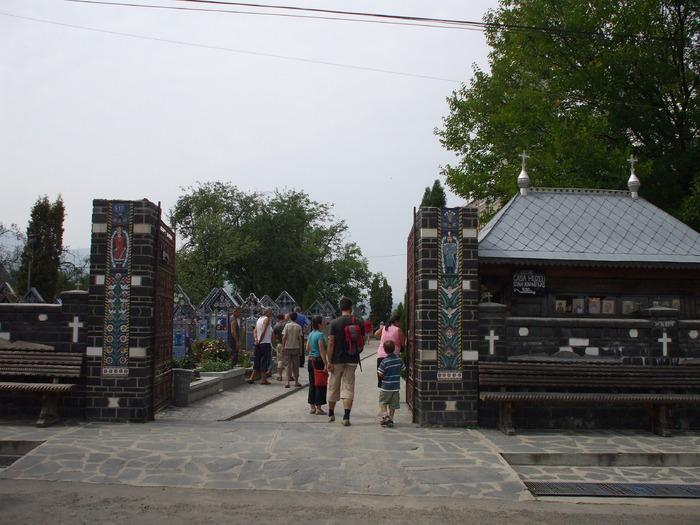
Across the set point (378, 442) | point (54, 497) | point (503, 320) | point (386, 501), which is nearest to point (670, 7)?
point (503, 320)

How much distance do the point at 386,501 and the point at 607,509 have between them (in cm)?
229

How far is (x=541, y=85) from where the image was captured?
22500 millimetres

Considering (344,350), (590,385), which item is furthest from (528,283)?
(344,350)

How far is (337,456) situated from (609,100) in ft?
57.4

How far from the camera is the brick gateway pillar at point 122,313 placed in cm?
962

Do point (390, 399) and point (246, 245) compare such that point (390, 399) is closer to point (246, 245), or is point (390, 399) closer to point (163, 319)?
point (163, 319)

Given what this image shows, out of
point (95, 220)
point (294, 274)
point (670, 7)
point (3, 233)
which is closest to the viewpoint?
point (95, 220)

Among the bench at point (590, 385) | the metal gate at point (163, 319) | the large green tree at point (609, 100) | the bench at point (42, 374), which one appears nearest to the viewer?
the bench at point (42, 374)

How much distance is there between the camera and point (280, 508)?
20.1ft

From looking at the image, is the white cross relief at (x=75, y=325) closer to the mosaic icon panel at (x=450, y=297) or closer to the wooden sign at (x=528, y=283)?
the mosaic icon panel at (x=450, y=297)

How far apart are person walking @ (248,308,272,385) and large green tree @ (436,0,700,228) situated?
10.7 m

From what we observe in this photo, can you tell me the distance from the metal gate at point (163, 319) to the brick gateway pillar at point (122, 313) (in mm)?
197

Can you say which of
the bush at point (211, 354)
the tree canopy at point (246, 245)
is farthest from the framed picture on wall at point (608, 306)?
the tree canopy at point (246, 245)

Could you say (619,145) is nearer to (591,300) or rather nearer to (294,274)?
(591,300)
